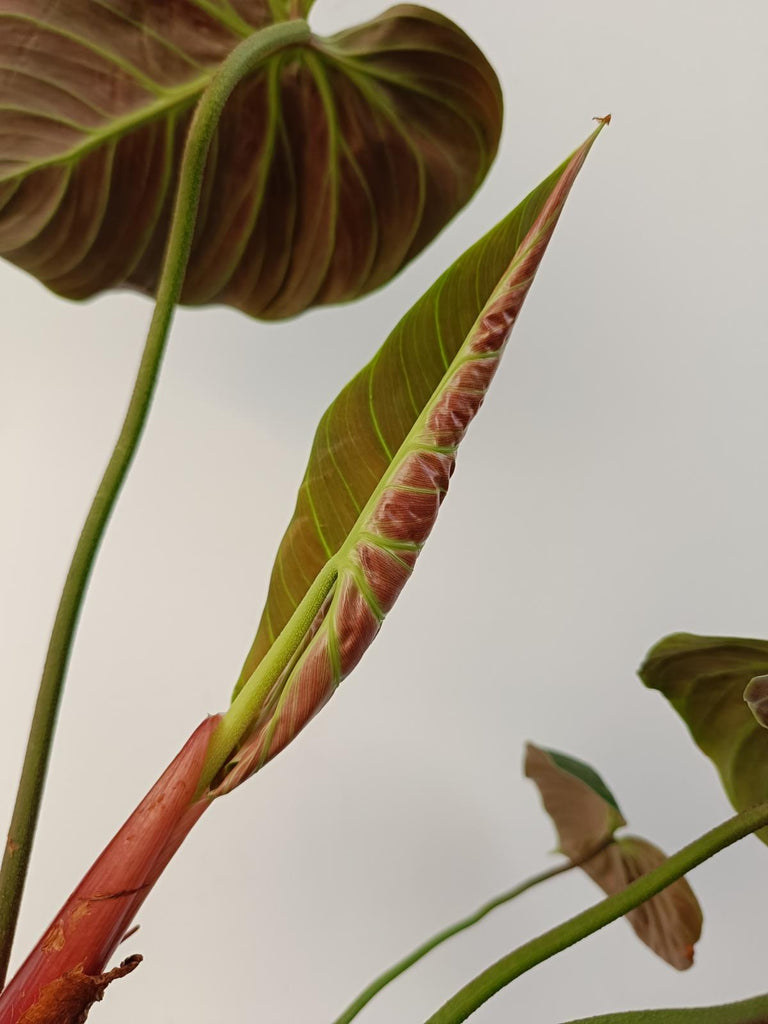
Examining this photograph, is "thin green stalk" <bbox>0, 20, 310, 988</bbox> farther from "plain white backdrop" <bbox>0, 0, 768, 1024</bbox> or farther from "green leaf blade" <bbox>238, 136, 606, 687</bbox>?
"plain white backdrop" <bbox>0, 0, 768, 1024</bbox>

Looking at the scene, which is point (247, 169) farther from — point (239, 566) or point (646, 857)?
point (646, 857)

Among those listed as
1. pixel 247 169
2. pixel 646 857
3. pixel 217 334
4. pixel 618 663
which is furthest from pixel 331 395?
pixel 646 857

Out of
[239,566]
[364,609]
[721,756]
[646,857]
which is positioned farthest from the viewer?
[239,566]

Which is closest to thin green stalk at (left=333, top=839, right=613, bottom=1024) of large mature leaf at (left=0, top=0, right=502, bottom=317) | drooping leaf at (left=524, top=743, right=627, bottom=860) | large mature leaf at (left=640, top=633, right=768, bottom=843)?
drooping leaf at (left=524, top=743, right=627, bottom=860)

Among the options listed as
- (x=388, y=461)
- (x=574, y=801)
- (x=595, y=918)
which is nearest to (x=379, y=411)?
(x=388, y=461)

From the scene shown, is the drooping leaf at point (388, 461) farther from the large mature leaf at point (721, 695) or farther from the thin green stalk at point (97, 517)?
the large mature leaf at point (721, 695)
